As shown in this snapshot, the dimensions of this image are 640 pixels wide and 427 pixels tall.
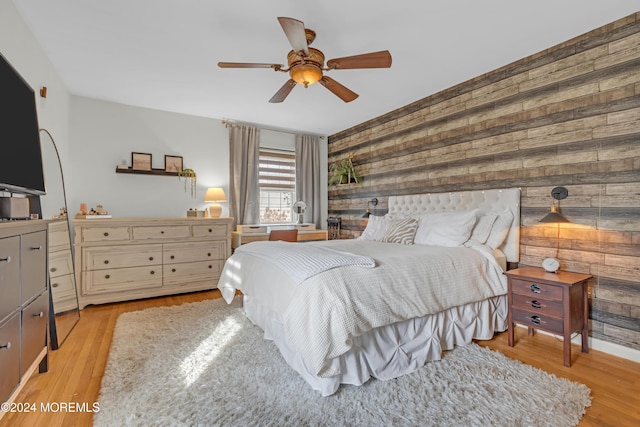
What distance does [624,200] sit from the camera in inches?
88.9

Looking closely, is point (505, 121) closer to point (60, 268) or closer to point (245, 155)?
point (245, 155)

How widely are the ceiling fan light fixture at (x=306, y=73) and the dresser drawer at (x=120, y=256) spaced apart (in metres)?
2.83

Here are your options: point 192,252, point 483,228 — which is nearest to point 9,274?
point 192,252

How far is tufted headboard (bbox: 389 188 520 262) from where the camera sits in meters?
2.89

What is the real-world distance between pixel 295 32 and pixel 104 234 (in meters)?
3.22

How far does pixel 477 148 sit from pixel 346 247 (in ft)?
6.08

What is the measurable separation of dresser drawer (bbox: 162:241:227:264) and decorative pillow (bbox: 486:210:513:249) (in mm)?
3348

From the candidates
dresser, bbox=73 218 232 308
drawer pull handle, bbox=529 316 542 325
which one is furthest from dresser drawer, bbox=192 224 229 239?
drawer pull handle, bbox=529 316 542 325

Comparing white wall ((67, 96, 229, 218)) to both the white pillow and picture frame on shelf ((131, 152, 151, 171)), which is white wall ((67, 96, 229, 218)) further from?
the white pillow

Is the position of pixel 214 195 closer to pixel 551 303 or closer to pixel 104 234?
pixel 104 234

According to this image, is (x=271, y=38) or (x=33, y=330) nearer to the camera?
(x=33, y=330)

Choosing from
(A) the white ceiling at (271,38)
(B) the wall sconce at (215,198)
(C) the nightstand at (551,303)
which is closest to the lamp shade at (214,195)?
(B) the wall sconce at (215,198)

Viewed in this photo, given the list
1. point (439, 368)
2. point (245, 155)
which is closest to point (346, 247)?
point (439, 368)

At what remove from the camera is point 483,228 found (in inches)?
117
